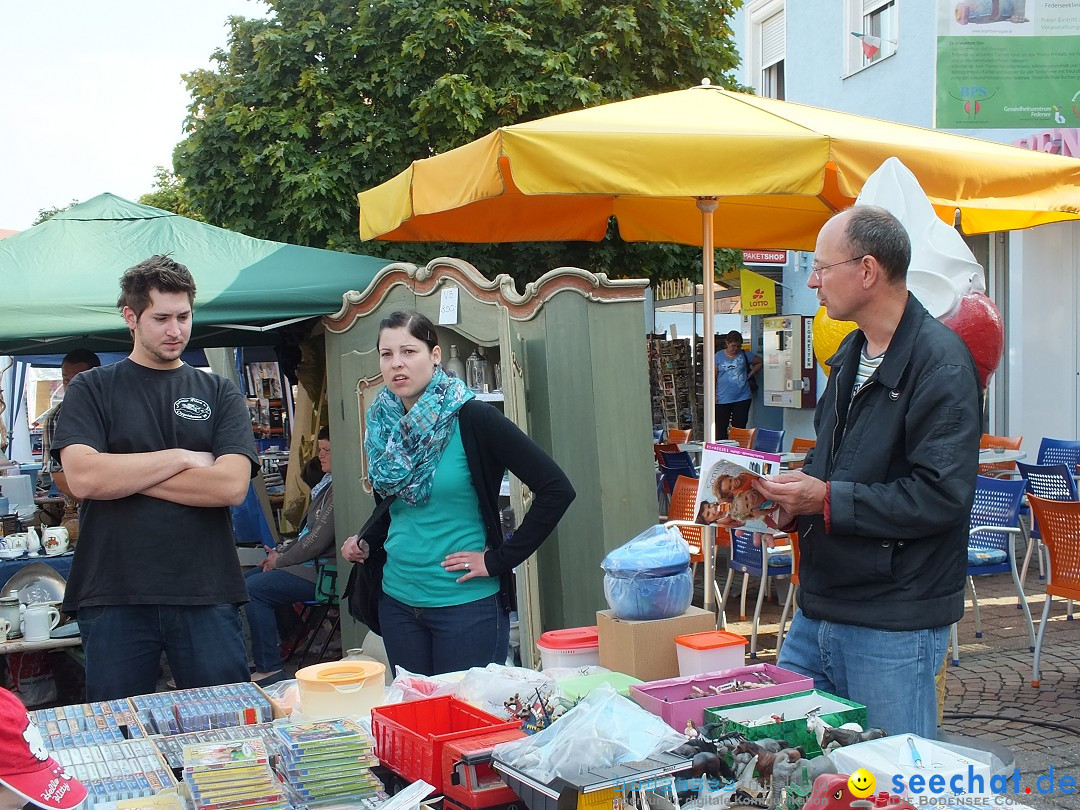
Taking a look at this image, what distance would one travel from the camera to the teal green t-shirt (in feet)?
10.6

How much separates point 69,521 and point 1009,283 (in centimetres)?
1009

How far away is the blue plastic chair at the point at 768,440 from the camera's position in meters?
9.38

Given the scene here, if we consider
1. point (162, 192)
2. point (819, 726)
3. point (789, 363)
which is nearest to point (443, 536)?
point (819, 726)

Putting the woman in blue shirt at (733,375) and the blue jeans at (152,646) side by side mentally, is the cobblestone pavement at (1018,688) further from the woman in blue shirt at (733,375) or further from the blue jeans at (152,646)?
the woman in blue shirt at (733,375)

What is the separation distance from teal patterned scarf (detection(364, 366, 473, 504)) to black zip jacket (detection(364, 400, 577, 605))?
0.07 meters

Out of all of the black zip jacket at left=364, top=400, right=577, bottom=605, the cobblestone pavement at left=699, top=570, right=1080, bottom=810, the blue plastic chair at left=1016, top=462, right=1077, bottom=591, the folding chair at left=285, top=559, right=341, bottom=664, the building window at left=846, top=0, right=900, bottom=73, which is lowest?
the cobblestone pavement at left=699, top=570, right=1080, bottom=810

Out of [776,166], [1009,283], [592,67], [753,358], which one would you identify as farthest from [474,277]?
[753,358]

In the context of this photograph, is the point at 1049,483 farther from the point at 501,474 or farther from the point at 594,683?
the point at 594,683

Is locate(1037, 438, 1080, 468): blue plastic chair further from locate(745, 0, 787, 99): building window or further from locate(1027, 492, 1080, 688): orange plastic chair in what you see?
locate(745, 0, 787, 99): building window

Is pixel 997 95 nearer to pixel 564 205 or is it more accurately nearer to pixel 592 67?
pixel 564 205

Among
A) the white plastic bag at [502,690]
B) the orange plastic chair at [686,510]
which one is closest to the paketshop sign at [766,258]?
the orange plastic chair at [686,510]

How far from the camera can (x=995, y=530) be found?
581 cm

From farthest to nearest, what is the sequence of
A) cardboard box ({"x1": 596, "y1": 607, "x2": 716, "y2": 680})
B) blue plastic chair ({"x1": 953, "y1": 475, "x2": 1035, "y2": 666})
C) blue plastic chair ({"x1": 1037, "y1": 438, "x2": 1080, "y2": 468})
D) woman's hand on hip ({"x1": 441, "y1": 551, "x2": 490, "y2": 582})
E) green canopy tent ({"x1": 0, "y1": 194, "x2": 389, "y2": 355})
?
blue plastic chair ({"x1": 1037, "y1": 438, "x2": 1080, "y2": 468}) < blue plastic chair ({"x1": 953, "y1": 475, "x2": 1035, "y2": 666}) < green canopy tent ({"x1": 0, "y1": 194, "x2": 389, "y2": 355}) < woman's hand on hip ({"x1": 441, "y1": 551, "x2": 490, "y2": 582}) < cardboard box ({"x1": 596, "y1": 607, "x2": 716, "y2": 680})

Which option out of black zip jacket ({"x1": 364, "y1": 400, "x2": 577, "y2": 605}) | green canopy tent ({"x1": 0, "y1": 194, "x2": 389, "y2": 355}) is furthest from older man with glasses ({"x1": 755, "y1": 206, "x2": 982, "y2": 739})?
green canopy tent ({"x1": 0, "y1": 194, "x2": 389, "y2": 355})
